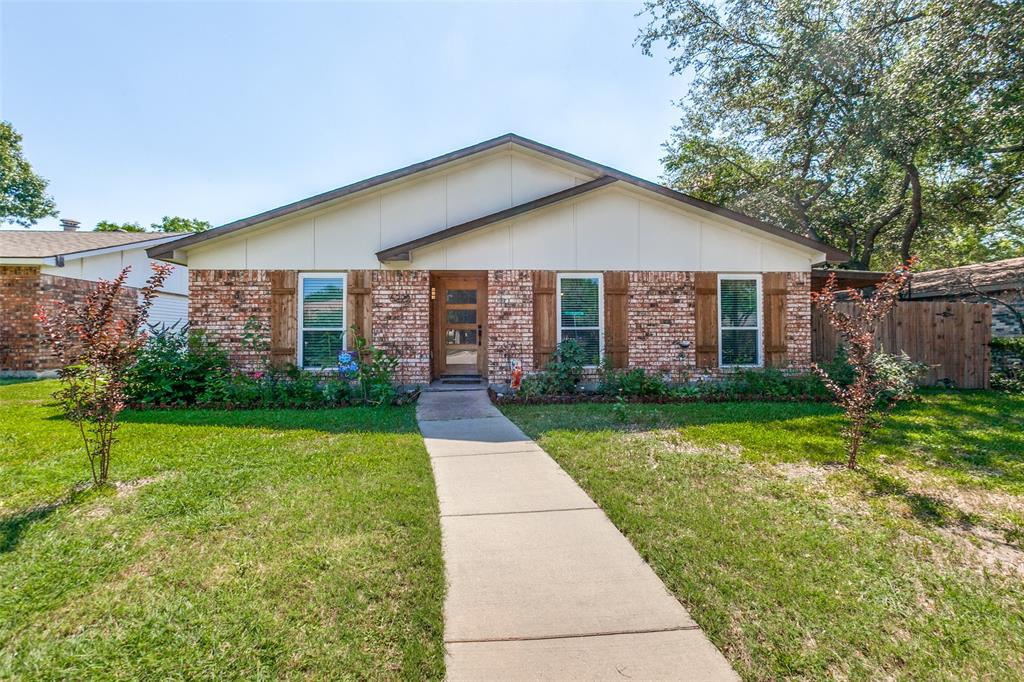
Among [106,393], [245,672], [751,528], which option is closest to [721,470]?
[751,528]

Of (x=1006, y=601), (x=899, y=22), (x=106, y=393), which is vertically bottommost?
(x=1006, y=601)

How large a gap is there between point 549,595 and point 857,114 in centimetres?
1539

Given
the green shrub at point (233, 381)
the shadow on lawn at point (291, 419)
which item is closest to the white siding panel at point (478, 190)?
the green shrub at point (233, 381)

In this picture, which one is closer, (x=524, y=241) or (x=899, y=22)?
(x=524, y=241)

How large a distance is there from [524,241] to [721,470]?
5943 mm

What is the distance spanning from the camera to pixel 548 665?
6.94 feet

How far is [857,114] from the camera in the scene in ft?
40.8

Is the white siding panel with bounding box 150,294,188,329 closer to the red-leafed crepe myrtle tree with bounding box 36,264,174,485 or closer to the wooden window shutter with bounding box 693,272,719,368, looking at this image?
the red-leafed crepe myrtle tree with bounding box 36,264,174,485

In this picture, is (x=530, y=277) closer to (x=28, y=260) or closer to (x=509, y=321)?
(x=509, y=321)

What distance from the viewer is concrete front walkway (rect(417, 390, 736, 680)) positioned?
212 centimetres

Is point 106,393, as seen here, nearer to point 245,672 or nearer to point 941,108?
point 245,672

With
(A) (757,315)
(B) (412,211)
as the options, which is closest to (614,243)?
(A) (757,315)

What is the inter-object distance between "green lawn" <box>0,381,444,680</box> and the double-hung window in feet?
13.6

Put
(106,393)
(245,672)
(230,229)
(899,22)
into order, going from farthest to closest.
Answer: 1. (899,22)
2. (230,229)
3. (106,393)
4. (245,672)
